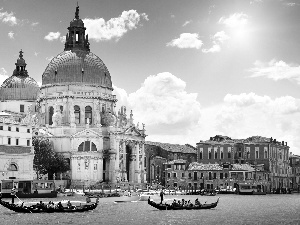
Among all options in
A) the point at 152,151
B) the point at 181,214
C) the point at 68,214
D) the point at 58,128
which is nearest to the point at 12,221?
the point at 68,214

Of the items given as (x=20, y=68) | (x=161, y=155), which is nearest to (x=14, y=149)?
(x=20, y=68)

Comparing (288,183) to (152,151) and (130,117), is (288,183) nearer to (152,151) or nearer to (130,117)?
(152,151)

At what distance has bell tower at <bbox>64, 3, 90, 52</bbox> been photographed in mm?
129875

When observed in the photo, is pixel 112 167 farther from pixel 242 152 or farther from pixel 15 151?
pixel 242 152

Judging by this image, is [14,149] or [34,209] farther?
[14,149]

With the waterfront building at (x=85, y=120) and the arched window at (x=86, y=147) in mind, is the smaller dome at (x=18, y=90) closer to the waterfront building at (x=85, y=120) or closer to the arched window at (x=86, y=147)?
the waterfront building at (x=85, y=120)

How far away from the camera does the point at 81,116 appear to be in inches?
4956

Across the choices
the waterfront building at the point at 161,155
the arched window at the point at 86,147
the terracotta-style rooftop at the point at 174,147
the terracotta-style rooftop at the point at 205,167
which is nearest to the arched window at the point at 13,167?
the arched window at the point at 86,147

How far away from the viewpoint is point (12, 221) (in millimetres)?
59875

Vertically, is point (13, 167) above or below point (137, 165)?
below

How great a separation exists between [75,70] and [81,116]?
779 centimetres

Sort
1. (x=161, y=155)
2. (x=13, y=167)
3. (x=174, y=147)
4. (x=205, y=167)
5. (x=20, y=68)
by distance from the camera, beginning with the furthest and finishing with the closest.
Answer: (x=174, y=147) < (x=161, y=155) < (x=20, y=68) < (x=205, y=167) < (x=13, y=167)

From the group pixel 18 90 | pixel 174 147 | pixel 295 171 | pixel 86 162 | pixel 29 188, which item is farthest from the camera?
pixel 295 171

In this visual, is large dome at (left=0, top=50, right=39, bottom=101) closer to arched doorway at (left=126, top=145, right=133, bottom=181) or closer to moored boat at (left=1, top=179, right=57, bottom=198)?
arched doorway at (left=126, top=145, right=133, bottom=181)
